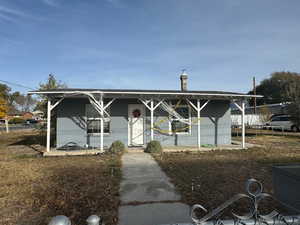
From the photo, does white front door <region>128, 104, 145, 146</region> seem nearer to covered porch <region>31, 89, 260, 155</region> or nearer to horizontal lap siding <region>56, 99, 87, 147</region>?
covered porch <region>31, 89, 260, 155</region>

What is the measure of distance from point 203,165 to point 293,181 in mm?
4734

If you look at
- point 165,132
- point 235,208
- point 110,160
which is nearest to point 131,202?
Result: point 235,208

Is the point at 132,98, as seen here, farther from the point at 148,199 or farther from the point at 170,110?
the point at 148,199

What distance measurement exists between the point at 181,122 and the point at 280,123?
16.0 m

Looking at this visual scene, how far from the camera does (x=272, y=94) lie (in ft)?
152

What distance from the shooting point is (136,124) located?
10.3 metres

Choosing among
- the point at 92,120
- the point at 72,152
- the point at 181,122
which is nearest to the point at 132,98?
the point at 92,120

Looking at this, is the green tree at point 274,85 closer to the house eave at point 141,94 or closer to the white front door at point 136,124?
the house eave at point 141,94

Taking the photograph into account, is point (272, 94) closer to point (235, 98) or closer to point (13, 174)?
point (235, 98)

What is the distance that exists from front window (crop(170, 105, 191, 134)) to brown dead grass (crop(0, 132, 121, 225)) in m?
4.18

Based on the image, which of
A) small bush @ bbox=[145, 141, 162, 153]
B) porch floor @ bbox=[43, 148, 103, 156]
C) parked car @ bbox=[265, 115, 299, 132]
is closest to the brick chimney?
small bush @ bbox=[145, 141, 162, 153]

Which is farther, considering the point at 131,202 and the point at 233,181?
the point at 233,181

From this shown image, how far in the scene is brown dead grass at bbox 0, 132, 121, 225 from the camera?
3.41 meters

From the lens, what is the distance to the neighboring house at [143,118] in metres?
9.52
